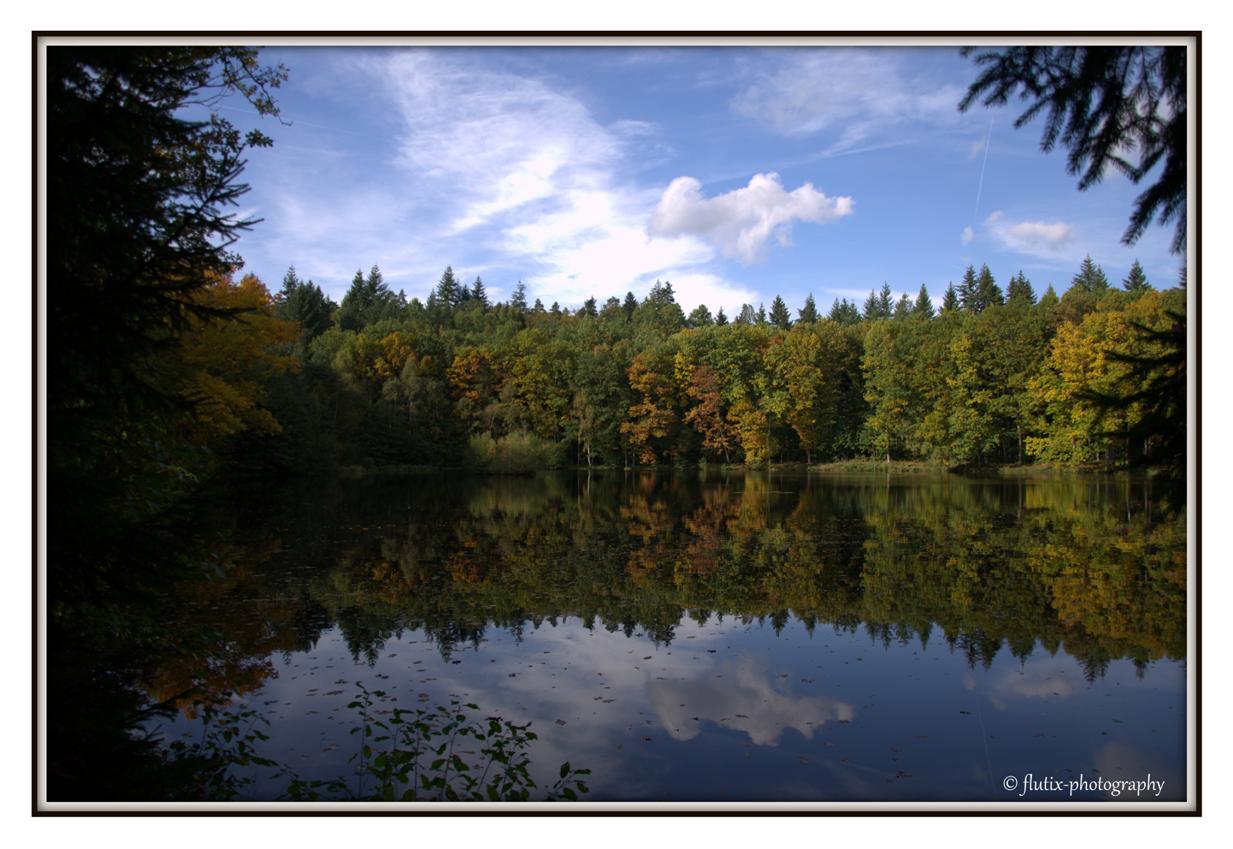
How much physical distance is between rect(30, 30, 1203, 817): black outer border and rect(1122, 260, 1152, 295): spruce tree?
1550 millimetres

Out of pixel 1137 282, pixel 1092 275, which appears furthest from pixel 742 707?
pixel 1092 275

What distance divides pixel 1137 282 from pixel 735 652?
4.91m

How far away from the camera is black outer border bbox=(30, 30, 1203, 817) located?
11.1 feet

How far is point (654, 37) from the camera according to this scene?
3814mm

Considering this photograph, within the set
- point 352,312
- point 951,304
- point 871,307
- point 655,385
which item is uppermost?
point 871,307

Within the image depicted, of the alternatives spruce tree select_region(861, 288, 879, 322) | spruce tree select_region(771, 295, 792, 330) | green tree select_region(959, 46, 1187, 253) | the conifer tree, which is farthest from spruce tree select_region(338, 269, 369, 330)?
spruce tree select_region(861, 288, 879, 322)

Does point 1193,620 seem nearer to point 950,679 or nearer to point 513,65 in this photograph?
point 950,679

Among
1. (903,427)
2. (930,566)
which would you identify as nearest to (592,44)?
(930,566)

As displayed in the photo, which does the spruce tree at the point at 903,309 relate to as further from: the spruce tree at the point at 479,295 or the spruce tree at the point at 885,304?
the spruce tree at the point at 479,295

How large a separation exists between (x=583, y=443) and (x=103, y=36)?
37931 millimetres

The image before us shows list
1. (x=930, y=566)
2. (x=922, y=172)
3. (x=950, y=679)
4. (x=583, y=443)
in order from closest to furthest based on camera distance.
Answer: (x=950, y=679) < (x=922, y=172) < (x=930, y=566) < (x=583, y=443)

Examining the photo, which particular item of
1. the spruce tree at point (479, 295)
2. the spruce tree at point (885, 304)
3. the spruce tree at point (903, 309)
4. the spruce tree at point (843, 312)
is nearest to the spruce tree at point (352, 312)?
the spruce tree at point (479, 295)

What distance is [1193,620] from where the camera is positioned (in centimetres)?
371

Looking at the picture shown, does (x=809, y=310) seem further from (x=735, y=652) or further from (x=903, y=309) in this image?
(x=735, y=652)
